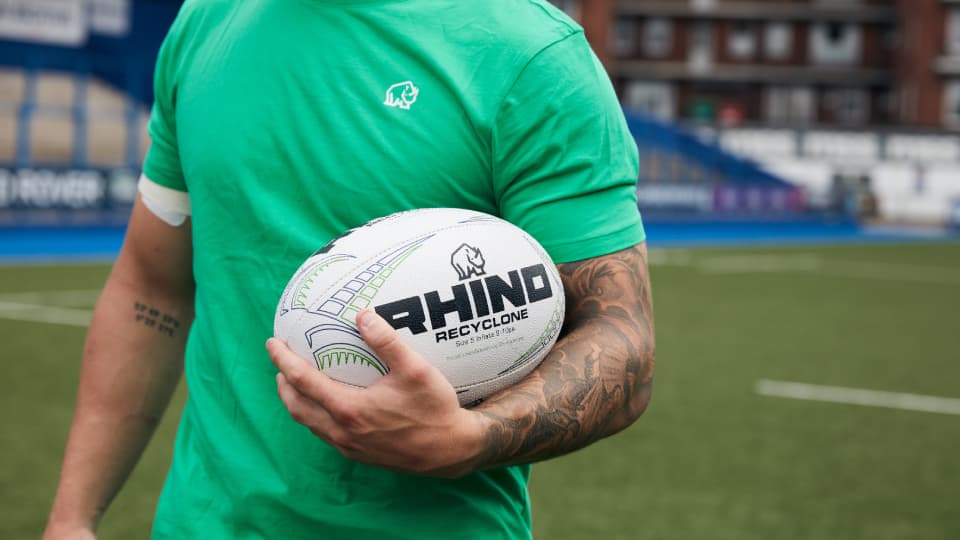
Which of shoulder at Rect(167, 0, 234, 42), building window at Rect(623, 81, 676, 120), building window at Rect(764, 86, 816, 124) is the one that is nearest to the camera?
shoulder at Rect(167, 0, 234, 42)

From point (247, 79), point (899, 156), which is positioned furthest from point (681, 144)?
point (247, 79)

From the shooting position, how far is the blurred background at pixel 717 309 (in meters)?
5.80

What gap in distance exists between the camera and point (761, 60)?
5688 centimetres

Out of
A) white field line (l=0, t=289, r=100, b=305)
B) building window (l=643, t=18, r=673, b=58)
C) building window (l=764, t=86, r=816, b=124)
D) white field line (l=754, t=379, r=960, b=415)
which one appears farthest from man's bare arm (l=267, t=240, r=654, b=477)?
building window (l=764, t=86, r=816, b=124)

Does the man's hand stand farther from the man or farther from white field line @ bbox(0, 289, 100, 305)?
white field line @ bbox(0, 289, 100, 305)

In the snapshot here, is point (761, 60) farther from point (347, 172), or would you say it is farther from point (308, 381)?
point (308, 381)

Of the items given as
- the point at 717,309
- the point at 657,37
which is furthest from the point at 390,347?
the point at 657,37

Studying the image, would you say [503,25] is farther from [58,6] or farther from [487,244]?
[58,6]

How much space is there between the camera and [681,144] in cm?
3003

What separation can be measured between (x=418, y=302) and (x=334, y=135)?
317mm

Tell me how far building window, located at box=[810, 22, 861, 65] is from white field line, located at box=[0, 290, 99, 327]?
48690 mm

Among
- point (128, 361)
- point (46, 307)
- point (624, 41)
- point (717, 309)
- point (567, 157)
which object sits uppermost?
point (567, 157)

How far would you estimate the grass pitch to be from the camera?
18.1 ft

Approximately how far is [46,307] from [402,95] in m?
10.4
